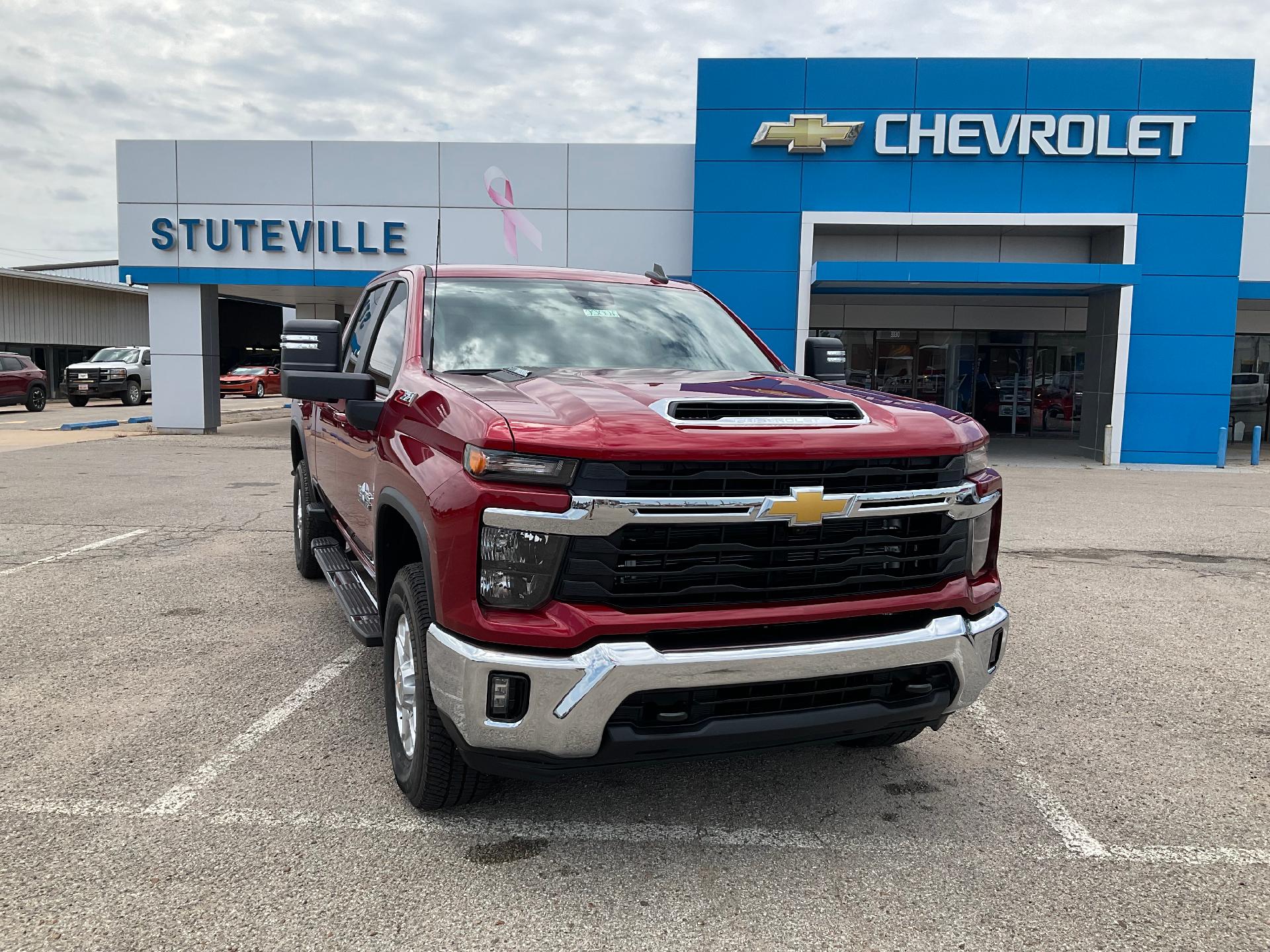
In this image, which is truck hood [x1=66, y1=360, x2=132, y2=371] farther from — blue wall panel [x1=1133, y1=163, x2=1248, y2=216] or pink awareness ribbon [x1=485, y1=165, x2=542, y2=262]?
blue wall panel [x1=1133, y1=163, x2=1248, y2=216]

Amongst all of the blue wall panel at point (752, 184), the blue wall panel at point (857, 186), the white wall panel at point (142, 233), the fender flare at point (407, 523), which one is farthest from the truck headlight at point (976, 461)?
the white wall panel at point (142, 233)

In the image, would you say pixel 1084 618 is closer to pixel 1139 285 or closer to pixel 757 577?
pixel 757 577

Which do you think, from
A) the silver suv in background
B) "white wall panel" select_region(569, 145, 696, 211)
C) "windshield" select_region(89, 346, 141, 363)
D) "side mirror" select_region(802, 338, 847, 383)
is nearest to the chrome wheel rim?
"side mirror" select_region(802, 338, 847, 383)

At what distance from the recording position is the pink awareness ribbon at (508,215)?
58.0ft

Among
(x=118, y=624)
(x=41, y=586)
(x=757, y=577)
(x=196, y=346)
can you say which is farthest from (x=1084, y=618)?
(x=196, y=346)

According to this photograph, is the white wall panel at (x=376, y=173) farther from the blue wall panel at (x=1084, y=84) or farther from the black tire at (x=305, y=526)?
the black tire at (x=305, y=526)

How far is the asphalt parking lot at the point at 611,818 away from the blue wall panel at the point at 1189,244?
12.7 meters

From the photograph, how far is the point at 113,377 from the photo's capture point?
2897 cm

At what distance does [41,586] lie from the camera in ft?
21.0

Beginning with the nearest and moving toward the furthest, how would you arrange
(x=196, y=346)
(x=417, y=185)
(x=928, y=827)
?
(x=928, y=827)
(x=417, y=185)
(x=196, y=346)

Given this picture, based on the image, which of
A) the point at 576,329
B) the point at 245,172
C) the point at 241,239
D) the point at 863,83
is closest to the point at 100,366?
the point at 241,239

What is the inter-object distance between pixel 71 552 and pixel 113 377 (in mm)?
24577

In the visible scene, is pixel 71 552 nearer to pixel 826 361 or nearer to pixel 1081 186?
pixel 826 361

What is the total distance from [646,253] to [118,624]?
1354 centimetres
